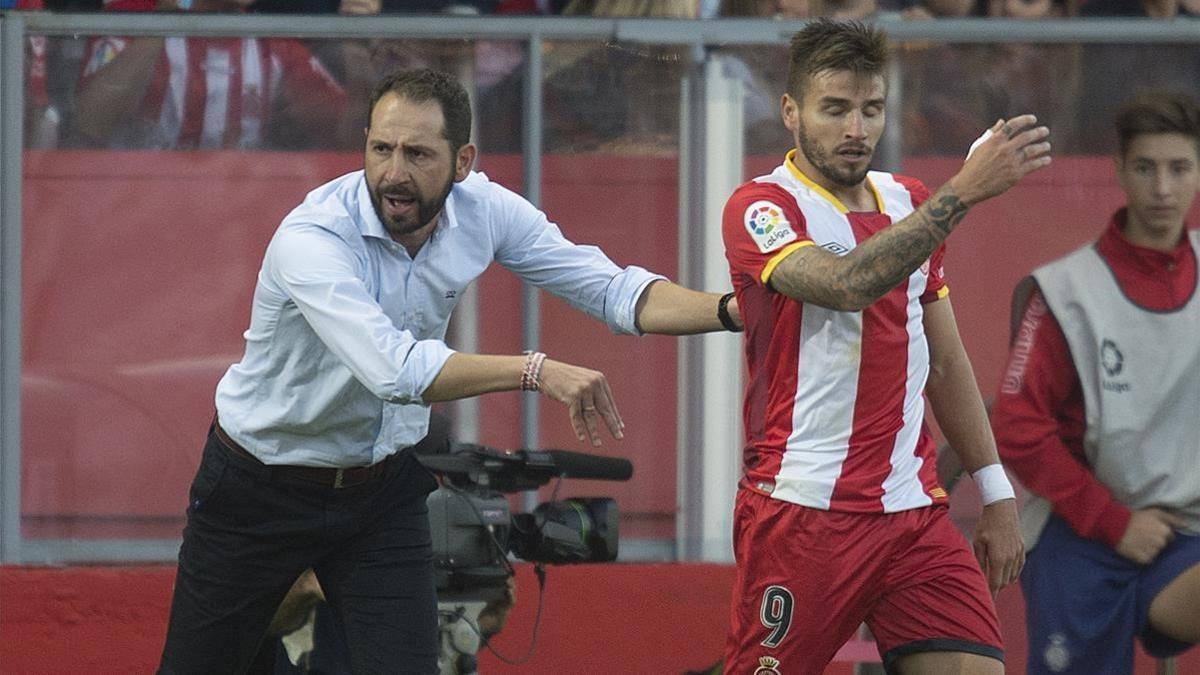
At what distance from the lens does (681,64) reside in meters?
6.92

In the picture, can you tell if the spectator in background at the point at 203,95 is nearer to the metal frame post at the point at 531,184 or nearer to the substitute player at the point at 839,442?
the metal frame post at the point at 531,184

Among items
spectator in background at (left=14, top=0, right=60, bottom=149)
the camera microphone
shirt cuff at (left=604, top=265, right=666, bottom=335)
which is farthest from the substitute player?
spectator in background at (left=14, top=0, right=60, bottom=149)

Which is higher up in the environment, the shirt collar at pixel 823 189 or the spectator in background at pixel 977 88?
the spectator in background at pixel 977 88

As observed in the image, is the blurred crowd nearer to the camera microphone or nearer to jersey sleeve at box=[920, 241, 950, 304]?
the camera microphone

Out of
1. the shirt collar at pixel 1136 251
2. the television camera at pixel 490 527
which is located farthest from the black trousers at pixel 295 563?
the shirt collar at pixel 1136 251

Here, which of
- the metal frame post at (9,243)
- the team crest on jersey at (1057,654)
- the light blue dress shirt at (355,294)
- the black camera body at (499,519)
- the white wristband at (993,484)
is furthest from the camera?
the metal frame post at (9,243)

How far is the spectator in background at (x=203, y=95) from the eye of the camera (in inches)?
263

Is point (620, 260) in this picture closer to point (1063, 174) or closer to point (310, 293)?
point (1063, 174)

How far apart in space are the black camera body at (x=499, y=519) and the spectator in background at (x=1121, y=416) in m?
1.45

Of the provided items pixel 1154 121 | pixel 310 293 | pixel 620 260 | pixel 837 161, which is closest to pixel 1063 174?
pixel 1154 121

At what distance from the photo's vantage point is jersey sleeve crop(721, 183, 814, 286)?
4.50 m

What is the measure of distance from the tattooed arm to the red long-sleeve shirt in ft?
5.77

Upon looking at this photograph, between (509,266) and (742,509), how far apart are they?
89 cm

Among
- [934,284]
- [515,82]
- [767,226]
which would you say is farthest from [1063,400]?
[515,82]
